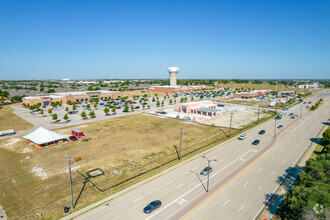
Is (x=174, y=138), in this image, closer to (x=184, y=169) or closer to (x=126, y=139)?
(x=126, y=139)

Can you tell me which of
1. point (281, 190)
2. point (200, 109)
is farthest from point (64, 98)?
point (281, 190)

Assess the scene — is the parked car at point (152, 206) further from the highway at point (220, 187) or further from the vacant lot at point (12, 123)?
the vacant lot at point (12, 123)

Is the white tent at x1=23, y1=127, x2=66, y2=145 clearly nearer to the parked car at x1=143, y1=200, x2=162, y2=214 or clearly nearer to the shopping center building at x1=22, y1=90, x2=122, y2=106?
the parked car at x1=143, y1=200, x2=162, y2=214

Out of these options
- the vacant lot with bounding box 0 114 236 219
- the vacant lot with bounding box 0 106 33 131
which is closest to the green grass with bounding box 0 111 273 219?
the vacant lot with bounding box 0 114 236 219

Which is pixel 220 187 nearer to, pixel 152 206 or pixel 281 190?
pixel 281 190

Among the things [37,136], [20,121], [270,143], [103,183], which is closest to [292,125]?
[270,143]
